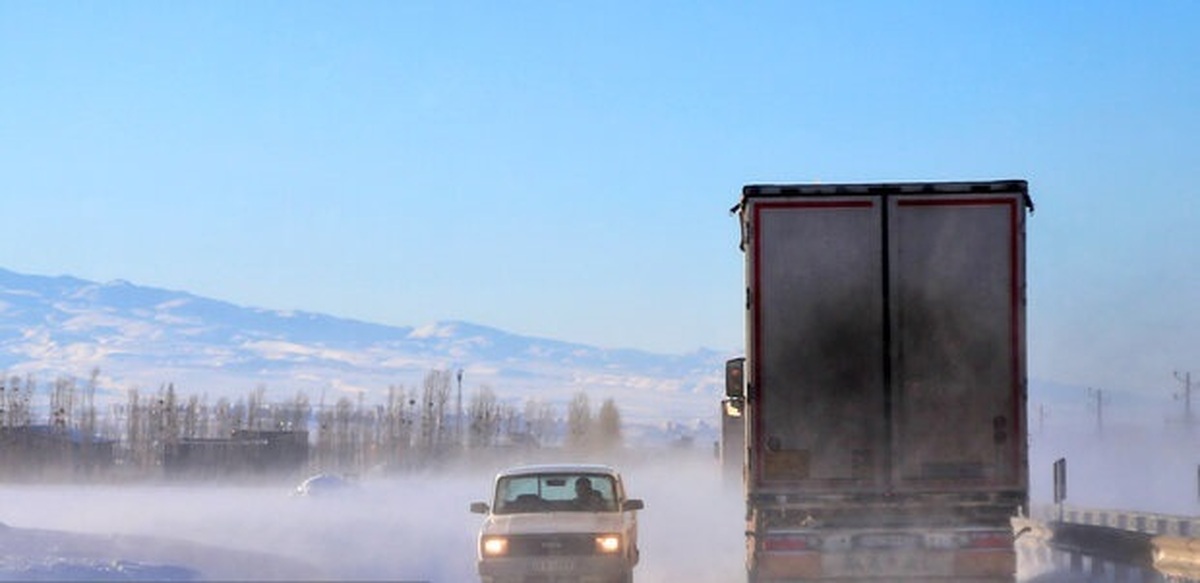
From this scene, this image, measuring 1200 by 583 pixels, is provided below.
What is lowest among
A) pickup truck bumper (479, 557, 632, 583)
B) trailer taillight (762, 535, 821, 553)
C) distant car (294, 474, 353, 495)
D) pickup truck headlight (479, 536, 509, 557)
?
distant car (294, 474, 353, 495)

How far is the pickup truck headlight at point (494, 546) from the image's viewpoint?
872 inches

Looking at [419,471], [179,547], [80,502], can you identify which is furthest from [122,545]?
[419,471]

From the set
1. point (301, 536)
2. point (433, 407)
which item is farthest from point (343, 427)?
point (301, 536)

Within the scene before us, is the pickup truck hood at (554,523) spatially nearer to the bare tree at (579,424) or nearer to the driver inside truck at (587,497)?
the driver inside truck at (587,497)

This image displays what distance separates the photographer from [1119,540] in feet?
78.9

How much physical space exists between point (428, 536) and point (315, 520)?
40.8ft

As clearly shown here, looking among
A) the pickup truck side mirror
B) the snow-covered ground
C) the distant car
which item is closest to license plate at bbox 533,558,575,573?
the pickup truck side mirror

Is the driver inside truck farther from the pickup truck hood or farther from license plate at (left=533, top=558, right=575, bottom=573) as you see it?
license plate at (left=533, top=558, right=575, bottom=573)

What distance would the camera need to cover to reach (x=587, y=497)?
2358cm

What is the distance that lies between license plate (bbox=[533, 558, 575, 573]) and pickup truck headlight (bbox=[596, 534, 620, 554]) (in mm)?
363

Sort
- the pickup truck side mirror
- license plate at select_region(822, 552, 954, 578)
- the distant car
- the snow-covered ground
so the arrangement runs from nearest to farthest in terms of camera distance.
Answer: license plate at select_region(822, 552, 954, 578)
the pickup truck side mirror
the snow-covered ground
the distant car

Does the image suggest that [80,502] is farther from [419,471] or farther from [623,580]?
[419,471]

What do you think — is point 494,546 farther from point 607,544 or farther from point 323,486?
point 323,486

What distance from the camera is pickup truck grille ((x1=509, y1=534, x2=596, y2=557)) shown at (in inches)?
869
